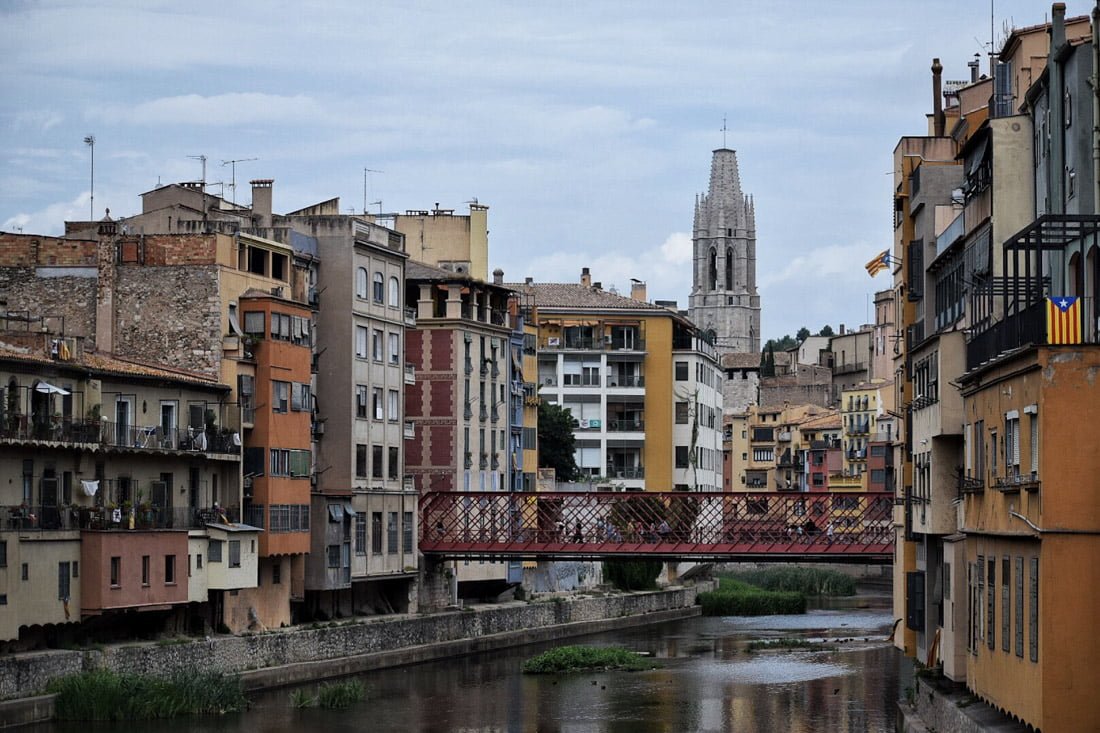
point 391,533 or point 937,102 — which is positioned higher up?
point 937,102

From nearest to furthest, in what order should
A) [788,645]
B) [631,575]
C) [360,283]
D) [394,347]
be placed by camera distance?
[360,283] < [394,347] < [788,645] < [631,575]

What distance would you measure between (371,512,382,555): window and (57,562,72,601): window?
2117cm

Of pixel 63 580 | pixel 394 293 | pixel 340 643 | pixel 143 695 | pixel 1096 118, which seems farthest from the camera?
pixel 394 293

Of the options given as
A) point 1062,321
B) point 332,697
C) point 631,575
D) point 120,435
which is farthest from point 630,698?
point 631,575

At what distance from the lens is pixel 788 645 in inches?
3231

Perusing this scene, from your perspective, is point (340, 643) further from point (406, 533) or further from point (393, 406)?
point (393, 406)

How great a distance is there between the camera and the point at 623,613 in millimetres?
95312

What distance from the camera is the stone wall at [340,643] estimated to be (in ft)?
165

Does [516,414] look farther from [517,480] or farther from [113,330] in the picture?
[113,330]

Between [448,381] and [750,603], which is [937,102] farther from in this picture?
[750,603]

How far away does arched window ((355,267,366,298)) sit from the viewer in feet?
235

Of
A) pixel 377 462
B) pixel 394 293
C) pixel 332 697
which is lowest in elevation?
pixel 332 697

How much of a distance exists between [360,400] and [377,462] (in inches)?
110

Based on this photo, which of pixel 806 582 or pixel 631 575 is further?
pixel 806 582
